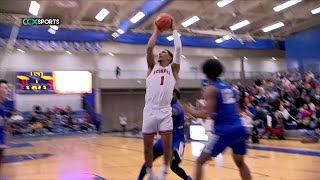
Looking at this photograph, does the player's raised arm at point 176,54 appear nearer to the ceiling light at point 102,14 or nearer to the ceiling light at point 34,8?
the ceiling light at point 34,8

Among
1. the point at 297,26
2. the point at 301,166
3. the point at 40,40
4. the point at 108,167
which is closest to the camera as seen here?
the point at 301,166

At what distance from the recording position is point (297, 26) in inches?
1009

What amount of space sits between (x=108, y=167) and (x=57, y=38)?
53.7 ft

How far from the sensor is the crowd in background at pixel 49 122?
2073cm

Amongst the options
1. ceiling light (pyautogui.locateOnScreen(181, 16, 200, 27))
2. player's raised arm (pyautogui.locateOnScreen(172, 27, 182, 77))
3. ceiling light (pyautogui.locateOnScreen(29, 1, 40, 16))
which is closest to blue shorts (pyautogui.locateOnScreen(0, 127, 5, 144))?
player's raised arm (pyautogui.locateOnScreen(172, 27, 182, 77))

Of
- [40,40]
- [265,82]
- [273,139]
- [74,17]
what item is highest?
[74,17]

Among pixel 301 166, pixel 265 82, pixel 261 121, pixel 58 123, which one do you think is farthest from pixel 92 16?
pixel 301 166

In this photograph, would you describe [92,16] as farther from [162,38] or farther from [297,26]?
[297,26]

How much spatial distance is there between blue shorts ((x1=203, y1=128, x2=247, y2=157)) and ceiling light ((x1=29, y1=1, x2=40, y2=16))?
16.7m

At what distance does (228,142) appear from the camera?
358cm

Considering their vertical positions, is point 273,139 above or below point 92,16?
below

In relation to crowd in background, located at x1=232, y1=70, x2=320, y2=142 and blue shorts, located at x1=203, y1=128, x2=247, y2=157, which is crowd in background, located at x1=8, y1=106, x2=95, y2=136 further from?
blue shorts, located at x1=203, y1=128, x2=247, y2=157

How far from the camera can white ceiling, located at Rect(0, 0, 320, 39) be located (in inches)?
794

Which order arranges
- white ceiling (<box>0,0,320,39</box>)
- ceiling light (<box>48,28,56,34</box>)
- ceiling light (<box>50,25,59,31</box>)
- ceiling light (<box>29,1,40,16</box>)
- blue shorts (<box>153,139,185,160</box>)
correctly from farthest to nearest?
ceiling light (<box>48,28,56,34</box>) < ceiling light (<box>50,25,59,31</box>) < white ceiling (<box>0,0,320,39</box>) < ceiling light (<box>29,1,40,16</box>) < blue shorts (<box>153,139,185,160</box>)
